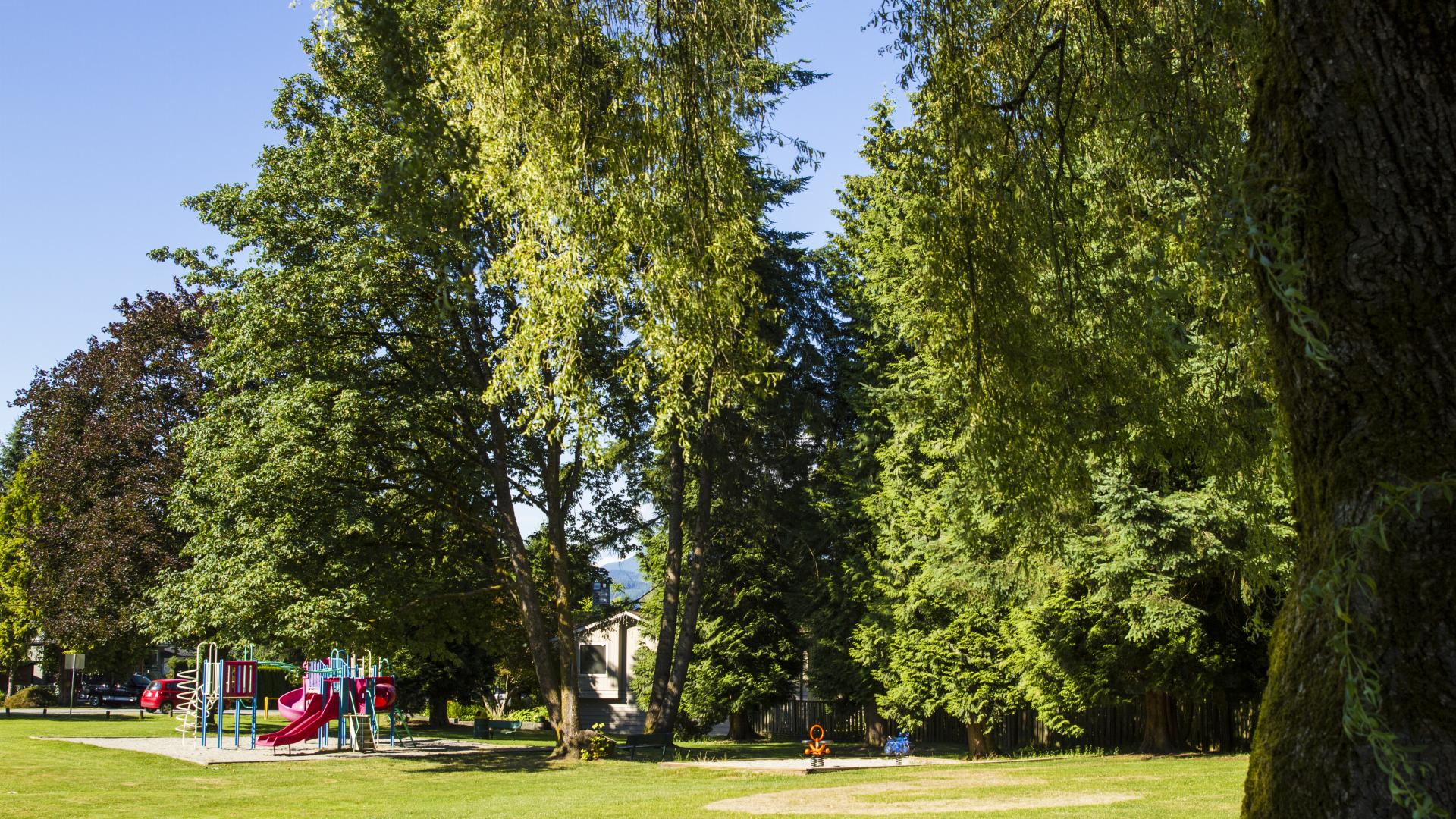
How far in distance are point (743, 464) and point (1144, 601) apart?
9932 millimetres

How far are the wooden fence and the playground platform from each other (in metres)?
8.45

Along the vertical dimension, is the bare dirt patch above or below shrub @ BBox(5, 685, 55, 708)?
above

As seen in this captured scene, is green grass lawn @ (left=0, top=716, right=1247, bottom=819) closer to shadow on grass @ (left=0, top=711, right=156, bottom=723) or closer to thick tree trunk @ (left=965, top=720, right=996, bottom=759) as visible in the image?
thick tree trunk @ (left=965, top=720, right=996, bottom=759)

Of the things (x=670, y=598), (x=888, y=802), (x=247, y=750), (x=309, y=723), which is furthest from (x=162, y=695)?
(x=888, y=802)

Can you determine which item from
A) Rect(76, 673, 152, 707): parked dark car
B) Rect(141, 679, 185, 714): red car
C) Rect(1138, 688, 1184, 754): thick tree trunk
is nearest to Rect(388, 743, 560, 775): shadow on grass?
Rect(1138, 688, 1184, 754): thick tree trunk

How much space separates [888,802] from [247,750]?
1478cm

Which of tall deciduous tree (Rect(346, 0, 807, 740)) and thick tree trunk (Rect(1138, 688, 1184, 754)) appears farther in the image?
thick tree trunk (Rect(1138, 688, 1184, 754))

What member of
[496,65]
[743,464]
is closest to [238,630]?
[743,464]

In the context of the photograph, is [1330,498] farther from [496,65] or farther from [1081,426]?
[496,65]

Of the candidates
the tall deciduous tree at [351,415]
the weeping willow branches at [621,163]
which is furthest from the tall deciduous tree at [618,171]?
the tall deciduous tree at [351,415]

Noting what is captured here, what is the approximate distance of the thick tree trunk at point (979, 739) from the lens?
22344 mm

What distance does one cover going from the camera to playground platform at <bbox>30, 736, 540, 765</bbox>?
2014 cm

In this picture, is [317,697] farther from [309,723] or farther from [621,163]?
[621,163]

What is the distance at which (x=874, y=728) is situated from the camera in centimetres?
2617
